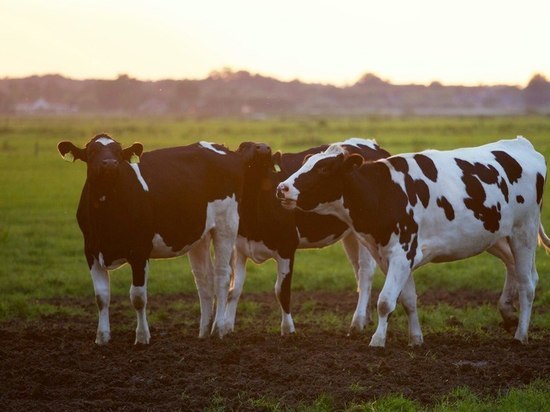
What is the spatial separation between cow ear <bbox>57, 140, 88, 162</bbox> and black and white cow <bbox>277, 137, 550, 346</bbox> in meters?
2.31

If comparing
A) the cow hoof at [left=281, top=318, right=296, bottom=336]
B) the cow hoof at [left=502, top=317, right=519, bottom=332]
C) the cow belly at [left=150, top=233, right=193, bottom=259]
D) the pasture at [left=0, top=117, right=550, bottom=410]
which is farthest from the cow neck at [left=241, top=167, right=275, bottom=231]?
the cow hoof at [left=502, top=317, right=519, bottom=332]

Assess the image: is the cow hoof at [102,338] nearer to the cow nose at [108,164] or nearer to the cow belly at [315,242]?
the cow nose at [108,164]

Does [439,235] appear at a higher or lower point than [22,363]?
higher

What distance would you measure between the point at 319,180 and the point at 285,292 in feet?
6.61

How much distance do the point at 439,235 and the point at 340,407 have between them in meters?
3.33

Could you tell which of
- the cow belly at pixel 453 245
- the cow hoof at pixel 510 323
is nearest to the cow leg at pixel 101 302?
the cow belly at pixel 453 245

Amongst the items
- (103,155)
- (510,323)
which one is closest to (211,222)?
(103,155)

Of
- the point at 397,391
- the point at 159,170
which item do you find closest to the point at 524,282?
the point at 397,391

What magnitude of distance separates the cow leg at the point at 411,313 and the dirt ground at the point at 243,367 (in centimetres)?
15

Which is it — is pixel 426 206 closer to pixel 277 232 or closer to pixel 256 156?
pixel 277 232

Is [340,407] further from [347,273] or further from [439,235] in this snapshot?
[347,273]

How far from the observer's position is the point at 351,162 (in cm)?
1052

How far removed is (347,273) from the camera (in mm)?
A: 17188

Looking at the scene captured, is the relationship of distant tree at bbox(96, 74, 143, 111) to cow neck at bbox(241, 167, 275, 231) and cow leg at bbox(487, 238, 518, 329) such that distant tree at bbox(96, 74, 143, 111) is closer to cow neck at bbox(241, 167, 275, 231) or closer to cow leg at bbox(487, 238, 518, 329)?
cow neck at bbox(241, 167, 275, 231)
